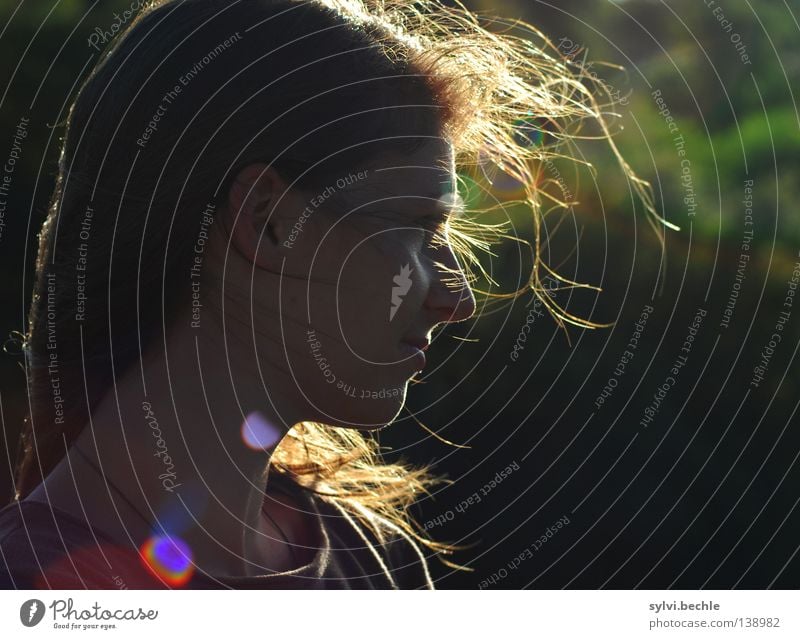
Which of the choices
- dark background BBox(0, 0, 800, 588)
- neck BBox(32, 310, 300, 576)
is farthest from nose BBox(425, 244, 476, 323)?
dark background BBox(0, 0, 800, 588)

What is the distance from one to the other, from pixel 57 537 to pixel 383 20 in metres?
0.81

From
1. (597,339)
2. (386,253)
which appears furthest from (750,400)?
(386,253)

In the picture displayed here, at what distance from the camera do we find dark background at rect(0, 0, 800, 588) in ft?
7.02

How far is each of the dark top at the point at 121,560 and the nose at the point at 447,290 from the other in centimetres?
39

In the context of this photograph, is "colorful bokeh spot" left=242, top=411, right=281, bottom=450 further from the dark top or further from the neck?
the dark top

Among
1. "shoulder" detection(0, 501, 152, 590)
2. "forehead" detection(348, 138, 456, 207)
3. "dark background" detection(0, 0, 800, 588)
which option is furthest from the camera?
"dark background" detection(0, 0, 800, 588)

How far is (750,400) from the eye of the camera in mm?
2178

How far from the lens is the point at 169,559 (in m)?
1.20

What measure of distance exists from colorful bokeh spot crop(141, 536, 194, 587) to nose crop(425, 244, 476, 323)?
451 millimetres

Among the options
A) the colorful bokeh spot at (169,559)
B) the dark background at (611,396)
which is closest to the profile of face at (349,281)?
the colorful bokeh spot at (169,559)

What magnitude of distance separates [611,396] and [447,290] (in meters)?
1.05

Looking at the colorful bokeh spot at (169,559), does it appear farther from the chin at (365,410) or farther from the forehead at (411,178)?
the forehead at (411,178)

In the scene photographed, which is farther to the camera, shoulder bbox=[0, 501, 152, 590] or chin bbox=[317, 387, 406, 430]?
chin bbox=[317, 387, 406, 430]

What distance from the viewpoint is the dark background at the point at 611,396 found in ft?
7.02
